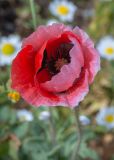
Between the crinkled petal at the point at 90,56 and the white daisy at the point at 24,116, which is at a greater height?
the crinkled petal at the point at 90,56

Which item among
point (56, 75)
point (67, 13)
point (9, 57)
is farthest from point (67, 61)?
point (67, 13)

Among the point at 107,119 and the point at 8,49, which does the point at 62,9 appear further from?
the point at 107,119

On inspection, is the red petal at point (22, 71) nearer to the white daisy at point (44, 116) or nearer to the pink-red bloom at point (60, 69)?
the pink-red bloom at point (60, 69)

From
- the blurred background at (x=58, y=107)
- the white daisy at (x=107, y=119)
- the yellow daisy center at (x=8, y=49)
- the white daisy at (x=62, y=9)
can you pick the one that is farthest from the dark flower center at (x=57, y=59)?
the white daisy at (x=62, y=9)

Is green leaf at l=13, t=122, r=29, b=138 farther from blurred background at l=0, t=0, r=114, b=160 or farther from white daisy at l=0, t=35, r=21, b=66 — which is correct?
white daisy at l=0, t=35, r=21, b=66

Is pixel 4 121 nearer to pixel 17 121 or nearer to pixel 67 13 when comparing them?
pixel 17 121

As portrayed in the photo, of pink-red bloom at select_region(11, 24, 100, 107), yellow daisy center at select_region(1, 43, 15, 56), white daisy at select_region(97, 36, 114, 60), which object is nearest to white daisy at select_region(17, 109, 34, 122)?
yellow daisy center at select_region(1, 43, 15, 56)

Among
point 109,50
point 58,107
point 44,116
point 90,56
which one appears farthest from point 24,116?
point 90,56
